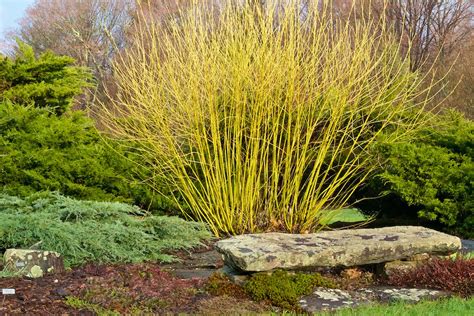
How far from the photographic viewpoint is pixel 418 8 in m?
22.2

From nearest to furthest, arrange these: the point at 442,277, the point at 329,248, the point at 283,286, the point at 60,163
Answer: the point at 283,286 → the point at 442,277 → the point at 329,248 → the point at 60,163

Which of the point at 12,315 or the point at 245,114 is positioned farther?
the point at 245,114

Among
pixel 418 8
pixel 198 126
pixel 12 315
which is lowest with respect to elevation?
pixel 12 315

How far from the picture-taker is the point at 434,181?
8.45 m

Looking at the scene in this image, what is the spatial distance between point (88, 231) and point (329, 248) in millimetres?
2310

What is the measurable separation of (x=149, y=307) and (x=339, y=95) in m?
4.03

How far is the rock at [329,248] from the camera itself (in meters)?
5.16

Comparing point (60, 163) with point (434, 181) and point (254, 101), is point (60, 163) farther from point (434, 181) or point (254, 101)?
point (434, 181)

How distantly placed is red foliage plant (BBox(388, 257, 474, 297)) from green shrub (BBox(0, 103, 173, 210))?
13.8ft

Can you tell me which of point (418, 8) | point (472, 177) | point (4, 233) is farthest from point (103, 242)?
point (418, 8)

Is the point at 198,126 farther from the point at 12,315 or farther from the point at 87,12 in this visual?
the point at 87,12

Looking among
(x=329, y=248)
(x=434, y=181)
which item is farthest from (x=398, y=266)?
(x=434, y=181)

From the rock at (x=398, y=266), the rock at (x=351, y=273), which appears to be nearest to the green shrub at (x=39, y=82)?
the rock at (x=351, y=273)

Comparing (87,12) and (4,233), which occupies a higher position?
(87,12)
